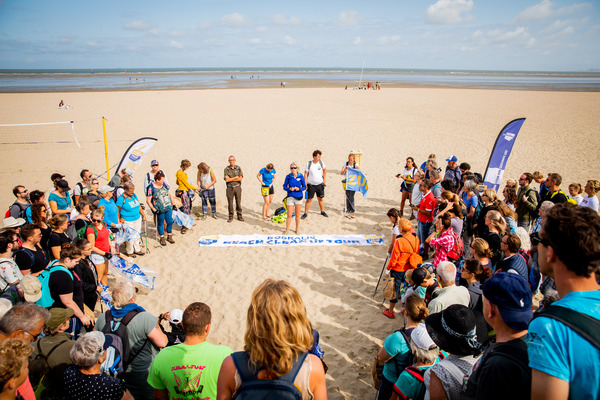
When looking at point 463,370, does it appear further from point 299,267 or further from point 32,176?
point 32,176

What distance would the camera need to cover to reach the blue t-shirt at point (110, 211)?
23.9ft

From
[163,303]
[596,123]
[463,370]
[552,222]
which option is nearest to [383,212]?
[163,303]

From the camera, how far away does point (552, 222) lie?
1840mm

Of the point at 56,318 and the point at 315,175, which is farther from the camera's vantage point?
the point at 315,175

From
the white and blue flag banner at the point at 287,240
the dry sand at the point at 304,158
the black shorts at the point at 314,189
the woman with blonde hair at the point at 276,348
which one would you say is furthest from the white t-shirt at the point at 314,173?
the woman with blonde hair at the point at 276,348

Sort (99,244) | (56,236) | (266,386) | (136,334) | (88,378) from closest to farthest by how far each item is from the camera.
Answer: (266,386)
(88,378)
(136,334)
(56,236)
(99,244)

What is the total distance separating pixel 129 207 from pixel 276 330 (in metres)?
7.02

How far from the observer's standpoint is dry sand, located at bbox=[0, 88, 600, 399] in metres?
6.18

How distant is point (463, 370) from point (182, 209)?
9.09 m

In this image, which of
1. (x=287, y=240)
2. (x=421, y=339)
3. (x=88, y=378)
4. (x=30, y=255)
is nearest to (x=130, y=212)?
(x=30, y=255)

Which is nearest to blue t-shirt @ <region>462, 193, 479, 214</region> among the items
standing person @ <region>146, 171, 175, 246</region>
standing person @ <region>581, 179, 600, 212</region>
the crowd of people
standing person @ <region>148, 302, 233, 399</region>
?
the crowd of people

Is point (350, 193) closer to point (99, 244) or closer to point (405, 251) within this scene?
point (405, 251)

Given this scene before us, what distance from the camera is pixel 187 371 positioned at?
281 centimetres

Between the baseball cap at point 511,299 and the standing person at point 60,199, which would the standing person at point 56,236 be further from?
the baseball cap at point 511,299
